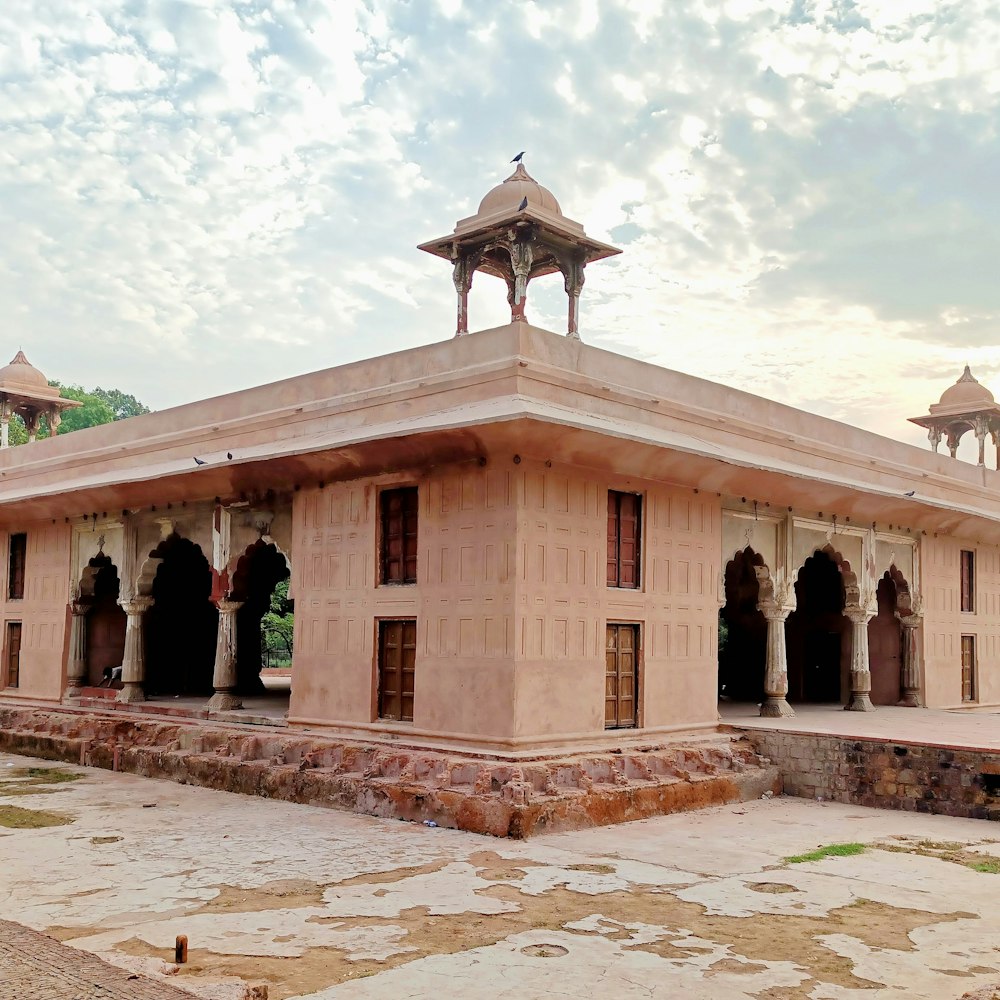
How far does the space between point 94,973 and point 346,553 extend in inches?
313

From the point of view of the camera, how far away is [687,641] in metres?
13.5

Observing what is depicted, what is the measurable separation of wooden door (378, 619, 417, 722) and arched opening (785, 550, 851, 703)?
30.6ft

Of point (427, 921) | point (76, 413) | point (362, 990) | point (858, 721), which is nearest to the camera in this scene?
point (362, 990)

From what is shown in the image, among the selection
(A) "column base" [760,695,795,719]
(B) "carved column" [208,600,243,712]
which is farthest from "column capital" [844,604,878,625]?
(B) "carved column" [208,600,243,712]

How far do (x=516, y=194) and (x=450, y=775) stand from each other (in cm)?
809

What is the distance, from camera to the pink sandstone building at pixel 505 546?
1159 centimetres

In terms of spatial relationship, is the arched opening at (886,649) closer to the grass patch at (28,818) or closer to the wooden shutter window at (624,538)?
the wooden shutter window at (624,538)

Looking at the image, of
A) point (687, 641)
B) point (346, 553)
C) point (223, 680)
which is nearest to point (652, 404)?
point (687, 641)

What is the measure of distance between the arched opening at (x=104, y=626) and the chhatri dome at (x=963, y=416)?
17.5 metres

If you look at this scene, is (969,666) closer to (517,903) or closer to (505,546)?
(505,546)

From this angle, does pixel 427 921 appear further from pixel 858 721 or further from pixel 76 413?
pixel 76 413

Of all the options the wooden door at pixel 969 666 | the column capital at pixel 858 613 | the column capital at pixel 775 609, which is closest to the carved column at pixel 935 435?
the wooden door at pixel 969 666

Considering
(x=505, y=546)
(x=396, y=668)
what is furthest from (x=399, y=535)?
(x=505, y=546)

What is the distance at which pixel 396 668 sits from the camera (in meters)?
12.5
